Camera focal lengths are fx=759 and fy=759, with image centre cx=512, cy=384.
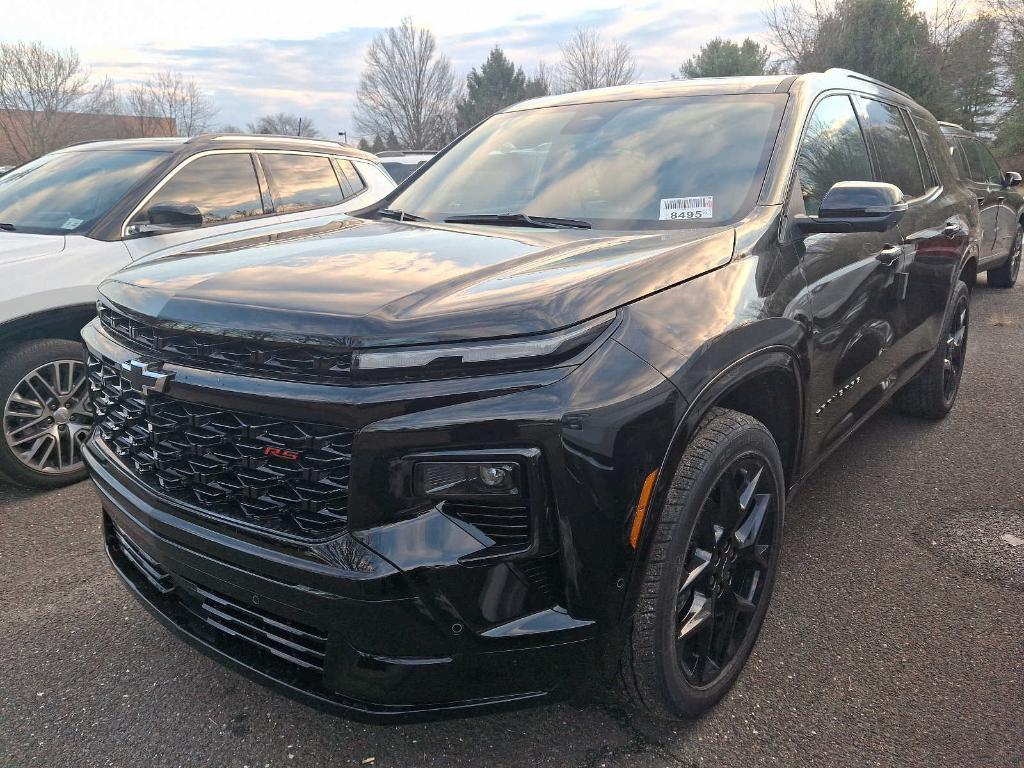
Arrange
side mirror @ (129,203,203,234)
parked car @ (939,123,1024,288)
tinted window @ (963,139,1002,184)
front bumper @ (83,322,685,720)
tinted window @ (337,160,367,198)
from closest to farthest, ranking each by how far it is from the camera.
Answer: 1. front bumper @ (83,322,685,720)
2. side mirror @ (129,203,203,234)
3. tinted window @ (337,160,367,198)
4. parked car @ (939,123,1024,288)
5. tinted window @ (963,139,1002,184)

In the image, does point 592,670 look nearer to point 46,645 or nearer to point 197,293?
point 197,293

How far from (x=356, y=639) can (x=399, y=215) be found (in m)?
1.89

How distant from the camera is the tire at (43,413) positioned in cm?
364

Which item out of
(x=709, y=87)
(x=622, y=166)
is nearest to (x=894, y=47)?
(x=709, y=87)

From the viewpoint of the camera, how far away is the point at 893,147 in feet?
12.2

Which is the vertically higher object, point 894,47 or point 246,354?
point 894,47

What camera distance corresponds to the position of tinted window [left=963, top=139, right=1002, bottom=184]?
26.7 ft

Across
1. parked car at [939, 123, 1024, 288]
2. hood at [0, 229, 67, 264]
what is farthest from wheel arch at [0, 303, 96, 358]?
parked car at [939, 123, 1024, 288]

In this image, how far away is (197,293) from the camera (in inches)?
76.4

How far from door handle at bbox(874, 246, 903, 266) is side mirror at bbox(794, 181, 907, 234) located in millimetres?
593

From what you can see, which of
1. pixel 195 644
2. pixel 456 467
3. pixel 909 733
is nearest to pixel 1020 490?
pixel 909 733

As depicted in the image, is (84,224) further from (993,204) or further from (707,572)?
(993,204)

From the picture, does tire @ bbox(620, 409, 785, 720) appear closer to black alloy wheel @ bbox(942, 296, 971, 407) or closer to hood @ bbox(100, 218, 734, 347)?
hood @ bbox(100, 218, 734, 347)

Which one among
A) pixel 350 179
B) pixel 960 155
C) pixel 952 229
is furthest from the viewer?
pixel 960 155
